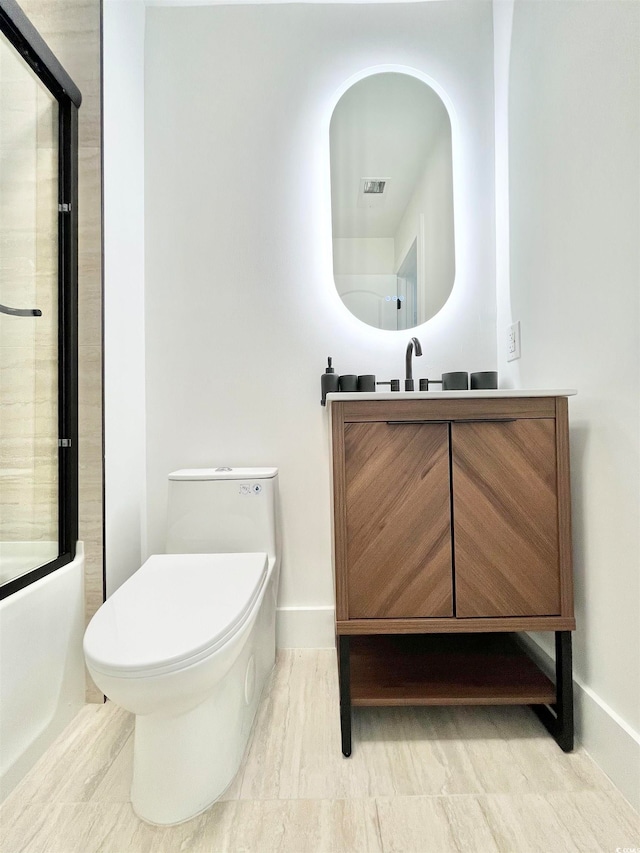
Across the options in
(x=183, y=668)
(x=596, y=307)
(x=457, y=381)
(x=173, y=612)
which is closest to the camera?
(x=183, y=668)

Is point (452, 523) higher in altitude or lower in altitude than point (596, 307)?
lower

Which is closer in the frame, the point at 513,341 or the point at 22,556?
the point at 22,556

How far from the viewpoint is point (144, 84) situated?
178 centimetres

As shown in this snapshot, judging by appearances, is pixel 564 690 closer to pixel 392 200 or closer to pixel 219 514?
pixel 219 514

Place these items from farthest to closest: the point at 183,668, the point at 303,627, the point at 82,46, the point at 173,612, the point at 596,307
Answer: the point at 303,627
the point at 82,46
the point at 596,307
the point at 173,612
the point at 183,668

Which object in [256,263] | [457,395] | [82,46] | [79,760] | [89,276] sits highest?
[82,46]

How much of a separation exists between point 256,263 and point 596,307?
1171 mm

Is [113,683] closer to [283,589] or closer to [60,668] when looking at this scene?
[60,668]

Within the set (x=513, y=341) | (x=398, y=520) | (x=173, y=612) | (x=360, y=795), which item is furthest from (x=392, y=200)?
(x=360, y=795)

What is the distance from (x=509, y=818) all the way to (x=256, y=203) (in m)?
1.97

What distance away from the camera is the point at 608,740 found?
1069mm

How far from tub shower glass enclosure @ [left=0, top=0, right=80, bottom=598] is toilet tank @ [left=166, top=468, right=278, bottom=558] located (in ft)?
1.00

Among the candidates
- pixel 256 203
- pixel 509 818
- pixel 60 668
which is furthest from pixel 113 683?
pixel 256 203

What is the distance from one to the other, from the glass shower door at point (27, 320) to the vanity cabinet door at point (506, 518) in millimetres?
1155
